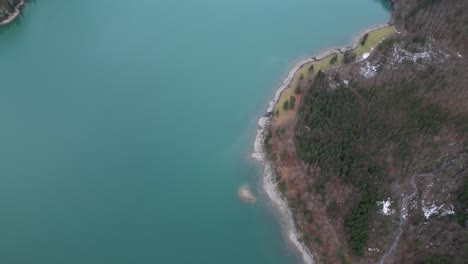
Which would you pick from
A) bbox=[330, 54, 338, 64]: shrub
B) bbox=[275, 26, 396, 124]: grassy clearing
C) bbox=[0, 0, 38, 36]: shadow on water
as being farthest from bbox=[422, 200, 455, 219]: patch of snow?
bbox=[0, 0, 38, 36]: shadow on water

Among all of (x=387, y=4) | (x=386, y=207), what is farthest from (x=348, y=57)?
(x=387, y=4)

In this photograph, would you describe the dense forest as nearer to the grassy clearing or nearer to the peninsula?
the peninsula

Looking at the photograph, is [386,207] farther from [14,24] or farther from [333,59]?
[14,24]

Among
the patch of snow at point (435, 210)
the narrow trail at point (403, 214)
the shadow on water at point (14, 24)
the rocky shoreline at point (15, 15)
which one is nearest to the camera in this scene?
the narrow trail at point (403, 214)

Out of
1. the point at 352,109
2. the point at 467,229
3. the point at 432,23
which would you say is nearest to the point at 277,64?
the point at 352,109

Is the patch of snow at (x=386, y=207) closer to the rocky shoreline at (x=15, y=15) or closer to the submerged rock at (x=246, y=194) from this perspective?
the submerged rock at (x=246, y=194)

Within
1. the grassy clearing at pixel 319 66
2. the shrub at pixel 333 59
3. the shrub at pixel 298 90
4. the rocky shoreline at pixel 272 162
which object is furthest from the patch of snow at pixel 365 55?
the shrub at pixel 298 90
